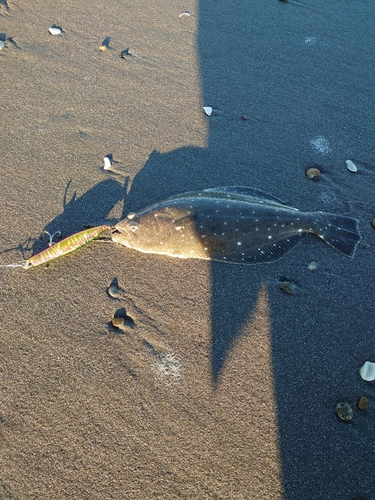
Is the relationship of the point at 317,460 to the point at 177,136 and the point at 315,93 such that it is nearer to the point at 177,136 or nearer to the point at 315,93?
the point at 177,136

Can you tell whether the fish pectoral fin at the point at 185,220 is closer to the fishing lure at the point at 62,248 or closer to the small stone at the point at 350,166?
the fishing lure at the point at 62,248

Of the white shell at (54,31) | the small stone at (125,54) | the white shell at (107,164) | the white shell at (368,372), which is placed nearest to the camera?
the white shell at (368,372)

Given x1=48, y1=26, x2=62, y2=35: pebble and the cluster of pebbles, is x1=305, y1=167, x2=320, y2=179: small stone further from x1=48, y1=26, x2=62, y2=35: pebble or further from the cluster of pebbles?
x1=48, y1=26, x2=62, y2=35: pebble

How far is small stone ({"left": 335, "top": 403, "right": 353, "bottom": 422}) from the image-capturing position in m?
2.82

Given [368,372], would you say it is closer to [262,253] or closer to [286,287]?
[286,287]

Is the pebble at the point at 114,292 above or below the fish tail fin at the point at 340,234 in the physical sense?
below

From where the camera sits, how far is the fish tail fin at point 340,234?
12.4 ft

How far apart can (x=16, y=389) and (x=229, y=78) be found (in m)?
4.74

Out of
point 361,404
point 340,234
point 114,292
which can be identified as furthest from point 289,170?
point 361,404

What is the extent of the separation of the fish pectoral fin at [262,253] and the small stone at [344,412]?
1373 millimetres

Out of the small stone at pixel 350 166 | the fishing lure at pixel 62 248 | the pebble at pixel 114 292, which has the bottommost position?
the pebble at pixel 114 292

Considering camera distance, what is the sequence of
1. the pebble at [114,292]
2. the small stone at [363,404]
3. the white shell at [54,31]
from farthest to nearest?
the white shell at [54,31]
the pebble at [114,292]
the small stone at [363,404]

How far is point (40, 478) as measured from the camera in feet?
8.25

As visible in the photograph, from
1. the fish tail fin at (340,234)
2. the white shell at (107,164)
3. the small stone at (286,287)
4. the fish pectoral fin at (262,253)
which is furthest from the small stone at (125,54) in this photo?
the small stone at (286,287)
